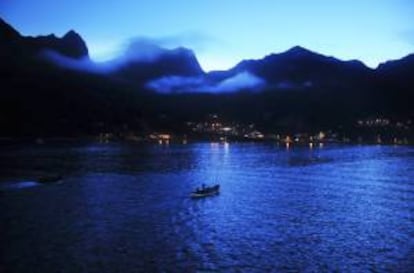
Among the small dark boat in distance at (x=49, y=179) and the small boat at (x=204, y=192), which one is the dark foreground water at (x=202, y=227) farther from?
the small boat at (x=204, y=192)

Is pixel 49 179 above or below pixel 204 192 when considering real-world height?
above

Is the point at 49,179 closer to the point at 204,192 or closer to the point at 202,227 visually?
the point at 204,192

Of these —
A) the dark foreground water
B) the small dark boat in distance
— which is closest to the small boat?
the dark foreground water

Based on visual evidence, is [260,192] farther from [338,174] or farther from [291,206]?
[338,174]

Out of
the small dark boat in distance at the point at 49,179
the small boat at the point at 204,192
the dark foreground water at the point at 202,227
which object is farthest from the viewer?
the small dark boat in distance at the point at 49,179

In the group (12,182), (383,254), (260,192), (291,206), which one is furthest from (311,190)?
(12,182)

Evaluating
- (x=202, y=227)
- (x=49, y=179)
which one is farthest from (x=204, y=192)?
(x=49, y=179)

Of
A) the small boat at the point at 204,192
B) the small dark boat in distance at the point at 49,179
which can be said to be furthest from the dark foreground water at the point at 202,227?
the small boat at the point at 204,192

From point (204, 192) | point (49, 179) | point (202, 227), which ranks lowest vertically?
point (202, 227)

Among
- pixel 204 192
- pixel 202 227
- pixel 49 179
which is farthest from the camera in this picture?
pixel 49 179

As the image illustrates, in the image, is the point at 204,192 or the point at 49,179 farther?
the point at 49,179

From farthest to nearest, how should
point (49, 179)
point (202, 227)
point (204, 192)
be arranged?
point (49, 179) → point (204, 192) → point (202, 227)

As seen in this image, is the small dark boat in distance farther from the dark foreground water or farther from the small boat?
the small boat

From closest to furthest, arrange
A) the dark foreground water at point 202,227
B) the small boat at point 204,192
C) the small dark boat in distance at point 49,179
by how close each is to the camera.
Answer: the dark foreground water at point 202,227 → the small boat at point 204,192 → the small dark boat in distance at point 49,179
